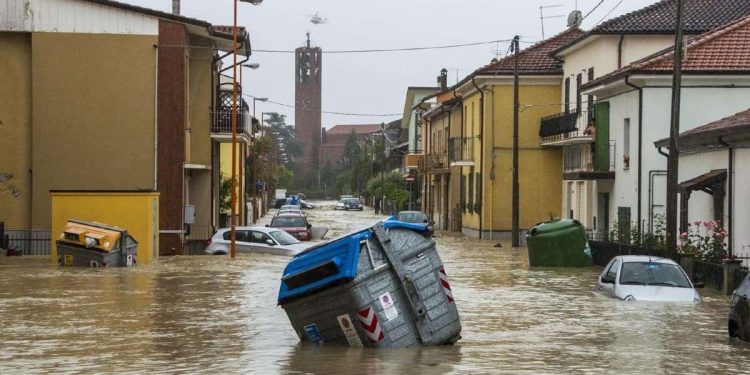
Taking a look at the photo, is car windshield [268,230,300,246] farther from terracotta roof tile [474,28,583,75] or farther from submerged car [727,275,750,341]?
submerged car [727,275,750,341]

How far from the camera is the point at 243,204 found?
68.4 m

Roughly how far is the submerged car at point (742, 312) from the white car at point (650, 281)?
519cm

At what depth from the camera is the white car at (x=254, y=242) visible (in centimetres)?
4194

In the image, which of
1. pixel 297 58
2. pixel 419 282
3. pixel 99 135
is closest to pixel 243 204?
pixel 99 135

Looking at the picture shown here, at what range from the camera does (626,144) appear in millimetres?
43031

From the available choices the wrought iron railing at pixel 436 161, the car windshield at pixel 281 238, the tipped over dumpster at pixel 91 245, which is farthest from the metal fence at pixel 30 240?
the wrought iron railing at pixel 436 161

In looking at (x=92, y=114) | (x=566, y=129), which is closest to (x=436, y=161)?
(x=566, y=129)

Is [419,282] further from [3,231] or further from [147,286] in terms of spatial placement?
[3,231]

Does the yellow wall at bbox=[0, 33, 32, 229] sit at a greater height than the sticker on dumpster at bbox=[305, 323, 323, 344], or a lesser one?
greater

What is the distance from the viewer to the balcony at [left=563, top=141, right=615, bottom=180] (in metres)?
44.7

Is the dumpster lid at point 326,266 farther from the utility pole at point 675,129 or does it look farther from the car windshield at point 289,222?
the car windshield at point 289,222

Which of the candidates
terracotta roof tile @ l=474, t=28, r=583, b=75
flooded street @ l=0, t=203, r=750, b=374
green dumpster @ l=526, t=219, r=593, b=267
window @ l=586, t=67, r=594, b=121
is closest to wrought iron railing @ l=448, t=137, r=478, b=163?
terracotta roof tile @ l=474, t=28, r=583, b=75

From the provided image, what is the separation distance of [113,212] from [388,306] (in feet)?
76.1

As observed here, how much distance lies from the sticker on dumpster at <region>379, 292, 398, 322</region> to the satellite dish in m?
50.0
